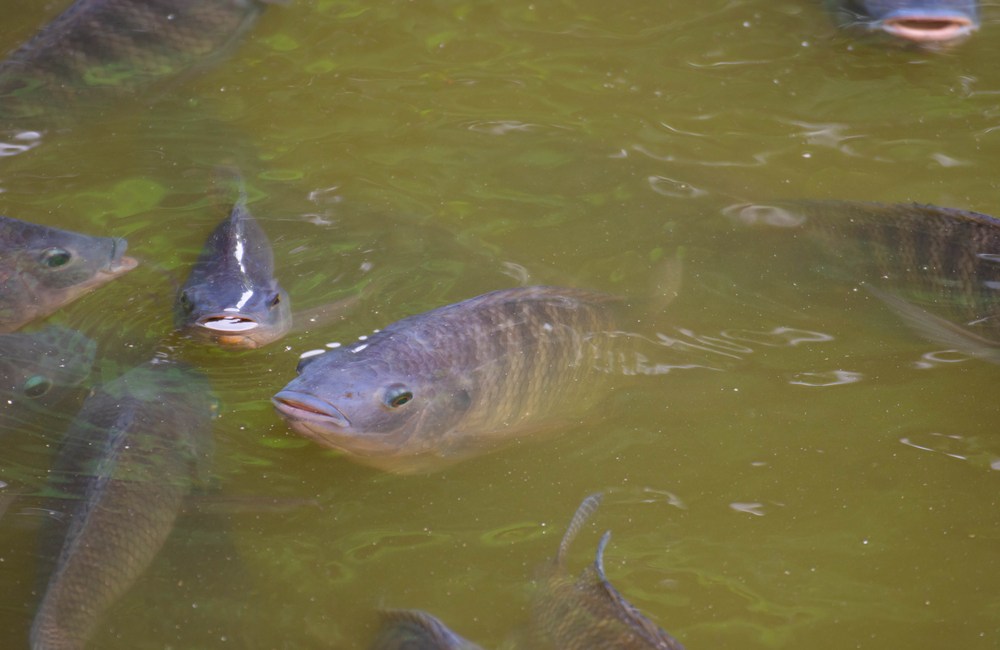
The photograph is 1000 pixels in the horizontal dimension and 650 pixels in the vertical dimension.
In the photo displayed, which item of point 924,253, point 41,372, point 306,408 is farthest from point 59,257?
point 924,253

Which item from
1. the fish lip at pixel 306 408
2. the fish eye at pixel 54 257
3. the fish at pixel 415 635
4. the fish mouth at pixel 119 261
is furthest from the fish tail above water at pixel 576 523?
the fish eye at pixel 54 257

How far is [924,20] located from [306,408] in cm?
423

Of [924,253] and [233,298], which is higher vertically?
[924,253]

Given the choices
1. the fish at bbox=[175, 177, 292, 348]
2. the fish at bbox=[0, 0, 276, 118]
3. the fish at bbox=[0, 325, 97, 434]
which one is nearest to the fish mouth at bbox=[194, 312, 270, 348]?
the fish at bbox=[175, 177, 292, 348]

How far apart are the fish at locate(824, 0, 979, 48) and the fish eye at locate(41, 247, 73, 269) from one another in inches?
174

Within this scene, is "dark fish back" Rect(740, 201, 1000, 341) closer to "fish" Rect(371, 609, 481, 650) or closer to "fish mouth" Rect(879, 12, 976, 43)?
"fish mouth" Rect(879, 12, 976, 43)

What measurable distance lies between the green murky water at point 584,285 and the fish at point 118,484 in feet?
0.32

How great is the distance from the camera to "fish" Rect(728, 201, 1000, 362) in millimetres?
3779

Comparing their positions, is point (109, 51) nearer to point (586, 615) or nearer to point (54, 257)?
point (54, 257)

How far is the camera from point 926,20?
530cm

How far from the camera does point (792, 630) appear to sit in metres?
2.99

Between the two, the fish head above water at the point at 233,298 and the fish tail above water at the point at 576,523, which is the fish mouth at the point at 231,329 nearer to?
the fish head above water at the point at 233,298

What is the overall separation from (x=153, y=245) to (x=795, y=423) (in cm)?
290

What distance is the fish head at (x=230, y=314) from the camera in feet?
11.7
